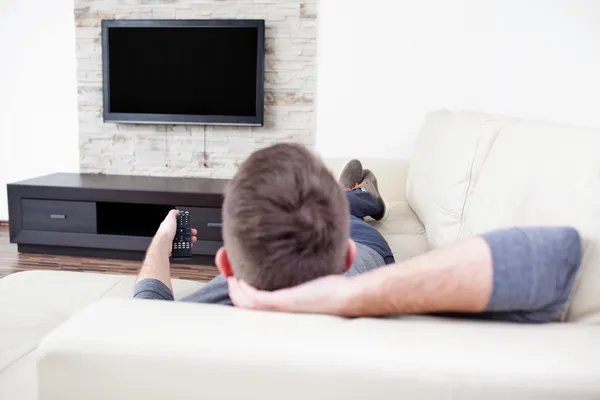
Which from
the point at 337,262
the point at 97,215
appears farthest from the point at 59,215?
the point at 337,262

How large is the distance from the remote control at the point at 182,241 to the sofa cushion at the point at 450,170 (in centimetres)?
81

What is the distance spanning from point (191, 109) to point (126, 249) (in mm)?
985

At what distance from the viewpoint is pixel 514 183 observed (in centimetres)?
112

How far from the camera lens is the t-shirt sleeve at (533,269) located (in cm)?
65

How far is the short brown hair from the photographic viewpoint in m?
0.68

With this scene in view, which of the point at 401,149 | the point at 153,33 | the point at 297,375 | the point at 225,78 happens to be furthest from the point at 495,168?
the point at 153,33

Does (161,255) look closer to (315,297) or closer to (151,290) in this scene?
(151,290)

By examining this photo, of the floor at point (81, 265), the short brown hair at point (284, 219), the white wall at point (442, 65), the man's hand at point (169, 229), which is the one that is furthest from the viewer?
the white wall at point (442, 65)

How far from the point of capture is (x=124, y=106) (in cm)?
356

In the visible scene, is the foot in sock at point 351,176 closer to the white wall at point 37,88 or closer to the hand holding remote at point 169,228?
the hand holding remote at point 169,228

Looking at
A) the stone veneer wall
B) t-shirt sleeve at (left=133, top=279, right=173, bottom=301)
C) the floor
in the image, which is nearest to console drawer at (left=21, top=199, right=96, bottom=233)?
the floor

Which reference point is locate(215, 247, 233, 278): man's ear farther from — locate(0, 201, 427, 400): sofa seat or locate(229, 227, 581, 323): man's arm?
locate(0, 201, 427, 400): sofa seat

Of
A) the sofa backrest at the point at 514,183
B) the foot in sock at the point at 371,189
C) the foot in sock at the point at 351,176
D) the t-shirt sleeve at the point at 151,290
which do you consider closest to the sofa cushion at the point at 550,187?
the sofa backrest at the point at 514,183

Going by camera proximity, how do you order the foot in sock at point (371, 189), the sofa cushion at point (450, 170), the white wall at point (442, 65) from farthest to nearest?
the white wall at point (442, 65) → the foot in sock at point (371, 189) → the sofa cushion at point (450, 170)
